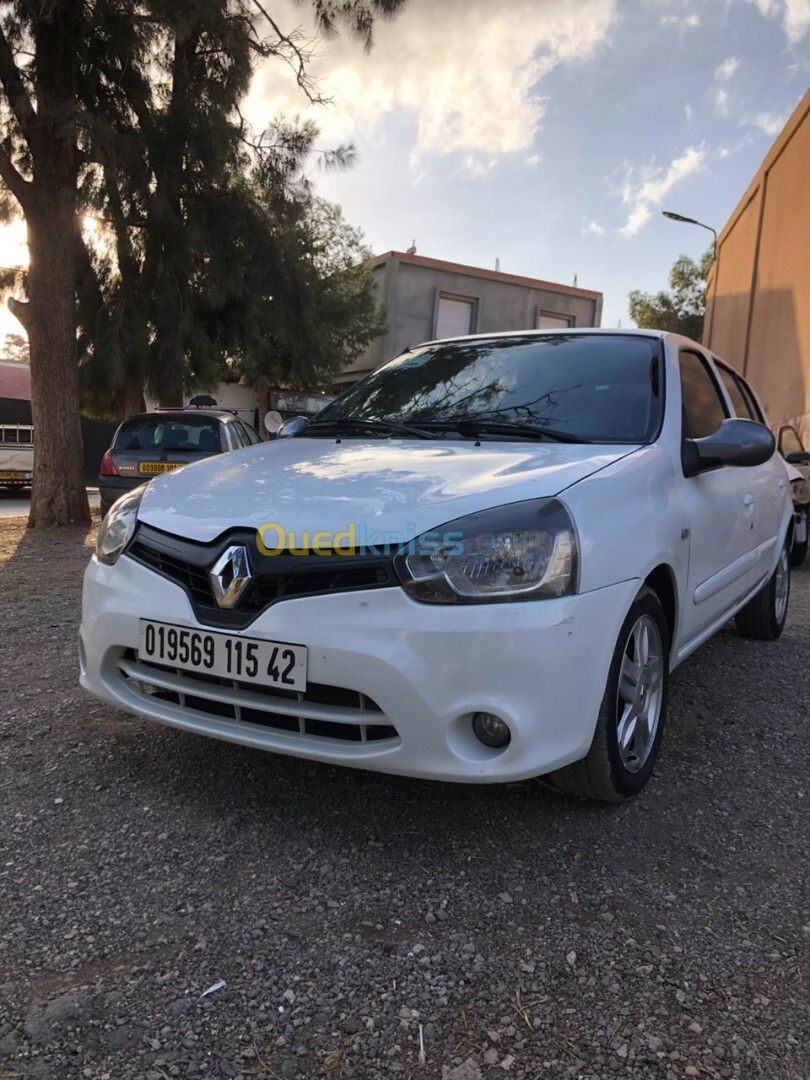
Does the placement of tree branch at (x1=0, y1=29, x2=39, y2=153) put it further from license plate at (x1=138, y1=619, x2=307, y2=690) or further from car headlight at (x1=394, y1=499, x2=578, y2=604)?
car headlight at (x1=394, y1=499, x2=578, y2=604)

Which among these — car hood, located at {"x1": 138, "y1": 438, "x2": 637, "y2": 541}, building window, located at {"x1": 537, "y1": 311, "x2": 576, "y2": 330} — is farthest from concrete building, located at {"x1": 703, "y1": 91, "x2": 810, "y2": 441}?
car hood, located at {"x1": 138, "y1": 438, "x2": 637, "y2": 541}

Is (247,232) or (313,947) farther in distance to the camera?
(247,232)

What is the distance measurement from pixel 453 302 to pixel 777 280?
1165cm

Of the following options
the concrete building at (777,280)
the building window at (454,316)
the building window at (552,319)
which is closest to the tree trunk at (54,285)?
the concrete building at (777,280)

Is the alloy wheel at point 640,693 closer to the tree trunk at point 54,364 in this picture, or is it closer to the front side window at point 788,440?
the front side window at point 788,440

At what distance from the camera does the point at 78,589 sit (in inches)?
230

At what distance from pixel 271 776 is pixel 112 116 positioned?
9.83m

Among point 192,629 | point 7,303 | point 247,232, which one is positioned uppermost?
point 247,232

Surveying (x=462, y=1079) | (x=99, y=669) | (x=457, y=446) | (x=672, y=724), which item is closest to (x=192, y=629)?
(x=99, y=669)

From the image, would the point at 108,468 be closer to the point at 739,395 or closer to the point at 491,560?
the point at 739,395

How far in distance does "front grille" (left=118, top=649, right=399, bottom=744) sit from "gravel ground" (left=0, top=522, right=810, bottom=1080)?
34cm

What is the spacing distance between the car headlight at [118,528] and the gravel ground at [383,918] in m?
0.75

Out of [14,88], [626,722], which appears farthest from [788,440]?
[14,88]

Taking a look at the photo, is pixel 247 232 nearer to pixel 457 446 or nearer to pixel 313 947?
pixel 457 446
